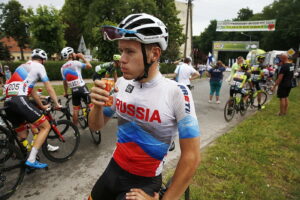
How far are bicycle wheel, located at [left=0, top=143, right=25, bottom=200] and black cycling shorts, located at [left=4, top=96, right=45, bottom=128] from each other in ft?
1.85

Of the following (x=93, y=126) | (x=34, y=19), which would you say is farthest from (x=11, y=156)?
(x=34, y=19)

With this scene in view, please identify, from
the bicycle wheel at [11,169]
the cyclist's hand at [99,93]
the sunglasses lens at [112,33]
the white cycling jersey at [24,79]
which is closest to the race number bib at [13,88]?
the white cycling jersey at [24,79]

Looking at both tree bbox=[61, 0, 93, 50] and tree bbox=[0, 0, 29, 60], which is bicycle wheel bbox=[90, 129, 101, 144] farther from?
tree bbox=[0, 0, 29, 60]

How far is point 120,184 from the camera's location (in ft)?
5.22

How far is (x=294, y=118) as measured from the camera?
7.77 m

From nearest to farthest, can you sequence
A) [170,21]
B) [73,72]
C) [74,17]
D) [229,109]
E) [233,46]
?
[73,72] → [229,109] → [170,21] → [74,17] → [233,46]

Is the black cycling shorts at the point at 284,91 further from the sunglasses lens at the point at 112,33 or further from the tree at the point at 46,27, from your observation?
the tree at the point at 46,27

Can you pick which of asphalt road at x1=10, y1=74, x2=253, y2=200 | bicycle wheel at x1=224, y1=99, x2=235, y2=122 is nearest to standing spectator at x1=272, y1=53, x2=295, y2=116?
bicycle wheel at x1=224, y1=99, x2=235, y2=122

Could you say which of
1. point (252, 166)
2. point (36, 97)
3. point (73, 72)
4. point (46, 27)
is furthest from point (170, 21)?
point (252, 166)

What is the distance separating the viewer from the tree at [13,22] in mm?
43219

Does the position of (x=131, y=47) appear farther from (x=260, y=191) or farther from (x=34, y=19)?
(x=34, y=19)

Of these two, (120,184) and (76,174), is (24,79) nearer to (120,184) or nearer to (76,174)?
(76,174)

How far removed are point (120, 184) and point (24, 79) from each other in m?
3.12

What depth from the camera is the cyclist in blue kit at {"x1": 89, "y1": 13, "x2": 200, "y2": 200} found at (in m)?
1.40
